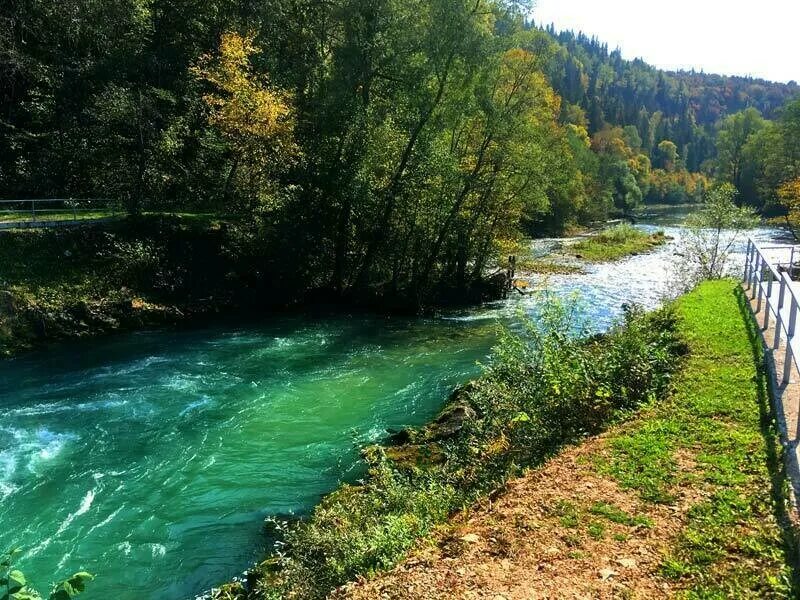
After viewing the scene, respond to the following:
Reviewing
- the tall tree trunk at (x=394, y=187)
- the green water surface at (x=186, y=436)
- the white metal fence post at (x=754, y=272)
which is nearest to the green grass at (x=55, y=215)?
the green water surface at (x=186, y=436)

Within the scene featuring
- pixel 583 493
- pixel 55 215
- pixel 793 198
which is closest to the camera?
pixel 583 493

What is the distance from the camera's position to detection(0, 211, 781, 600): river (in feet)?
30.4

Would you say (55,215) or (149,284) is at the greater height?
(55,215)

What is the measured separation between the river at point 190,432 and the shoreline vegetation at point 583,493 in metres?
1.56

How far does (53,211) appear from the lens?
25.2 meters

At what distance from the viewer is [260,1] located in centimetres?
3584

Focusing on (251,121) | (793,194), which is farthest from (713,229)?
(251,121)

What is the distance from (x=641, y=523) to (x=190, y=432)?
10.8m

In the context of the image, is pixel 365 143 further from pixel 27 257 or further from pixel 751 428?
pixel 751 428

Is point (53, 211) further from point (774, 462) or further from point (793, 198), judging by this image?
point (793, 198)

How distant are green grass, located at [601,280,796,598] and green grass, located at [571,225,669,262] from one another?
123ft

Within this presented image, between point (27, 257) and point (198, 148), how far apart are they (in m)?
14.5

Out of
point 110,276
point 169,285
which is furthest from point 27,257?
point 169,285

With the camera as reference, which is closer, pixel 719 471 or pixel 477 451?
pixel 719 471
